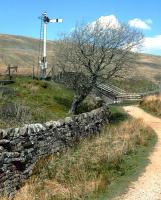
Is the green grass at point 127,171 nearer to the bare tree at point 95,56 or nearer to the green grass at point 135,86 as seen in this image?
the bare tree at point 95,56

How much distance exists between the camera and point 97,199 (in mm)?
12406

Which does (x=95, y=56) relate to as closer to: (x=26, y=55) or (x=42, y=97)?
(x=42, y=97)

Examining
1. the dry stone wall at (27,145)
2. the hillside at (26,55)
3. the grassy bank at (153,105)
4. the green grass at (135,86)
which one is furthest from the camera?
the hillside at (26,55)

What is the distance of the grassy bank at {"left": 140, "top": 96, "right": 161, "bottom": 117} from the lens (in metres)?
35.0

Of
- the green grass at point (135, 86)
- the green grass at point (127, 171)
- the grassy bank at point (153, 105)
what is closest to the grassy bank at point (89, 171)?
the green grass at point (127, 171)

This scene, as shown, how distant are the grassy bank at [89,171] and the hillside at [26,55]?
5171 centimetres

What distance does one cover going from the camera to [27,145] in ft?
50.6

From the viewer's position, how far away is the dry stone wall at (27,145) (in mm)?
14061

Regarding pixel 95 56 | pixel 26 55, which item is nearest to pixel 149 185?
pixel 95 56

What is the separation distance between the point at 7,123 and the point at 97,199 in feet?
23.3

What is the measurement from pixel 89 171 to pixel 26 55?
88.2 metres

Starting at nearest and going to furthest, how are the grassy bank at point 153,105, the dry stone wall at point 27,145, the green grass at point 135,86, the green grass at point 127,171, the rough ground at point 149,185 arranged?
the rough ground at point 149,185 < the green grass at point 127,171 < the dry stone wall at point 27,145 < the grassy bank at point 153,105 < the green grass at point 135,86

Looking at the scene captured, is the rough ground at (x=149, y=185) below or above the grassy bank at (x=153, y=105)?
above

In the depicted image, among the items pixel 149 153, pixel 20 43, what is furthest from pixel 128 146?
pixel 20 43
